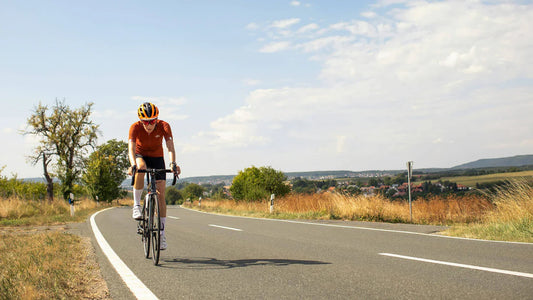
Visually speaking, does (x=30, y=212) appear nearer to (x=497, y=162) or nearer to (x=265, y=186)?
(x=265, y=186)

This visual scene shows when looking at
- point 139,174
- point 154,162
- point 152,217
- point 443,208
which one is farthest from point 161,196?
point 443,208

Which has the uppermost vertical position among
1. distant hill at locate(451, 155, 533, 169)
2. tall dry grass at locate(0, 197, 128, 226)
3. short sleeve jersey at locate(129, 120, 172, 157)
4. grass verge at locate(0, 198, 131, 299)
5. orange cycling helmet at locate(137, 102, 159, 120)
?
distant hill at locate(451, 155, 533, 169)

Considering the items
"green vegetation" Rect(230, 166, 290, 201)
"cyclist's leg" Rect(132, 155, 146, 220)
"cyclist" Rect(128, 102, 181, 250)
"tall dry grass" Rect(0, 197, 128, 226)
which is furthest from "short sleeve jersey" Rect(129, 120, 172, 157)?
"green vegetation" Rect(230, 166, 290, 201)

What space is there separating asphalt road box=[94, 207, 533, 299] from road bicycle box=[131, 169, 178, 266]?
0.28m

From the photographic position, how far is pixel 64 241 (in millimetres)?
8906

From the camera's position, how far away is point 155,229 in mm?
6344

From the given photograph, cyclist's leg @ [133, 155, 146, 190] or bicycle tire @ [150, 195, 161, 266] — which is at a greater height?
cyclist's leg @ [133, 155, 146, 190]

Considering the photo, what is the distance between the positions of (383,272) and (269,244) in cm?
346

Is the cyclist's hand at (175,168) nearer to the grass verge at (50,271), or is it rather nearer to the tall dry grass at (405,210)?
the grass verge at (50,271)

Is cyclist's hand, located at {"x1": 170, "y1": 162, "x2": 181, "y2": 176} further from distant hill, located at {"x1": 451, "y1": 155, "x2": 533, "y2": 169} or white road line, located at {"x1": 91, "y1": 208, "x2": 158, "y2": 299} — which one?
distant hill, located at {"x1": 451, "y1": 155, "x2": 533, "y2": 169}

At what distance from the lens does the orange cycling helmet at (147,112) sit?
6434 mm

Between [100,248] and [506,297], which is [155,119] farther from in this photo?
[506,297]

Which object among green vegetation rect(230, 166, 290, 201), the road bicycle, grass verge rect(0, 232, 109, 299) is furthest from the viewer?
green vegetation rect(230, 166, 290, 201)

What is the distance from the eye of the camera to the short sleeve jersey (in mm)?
6630
